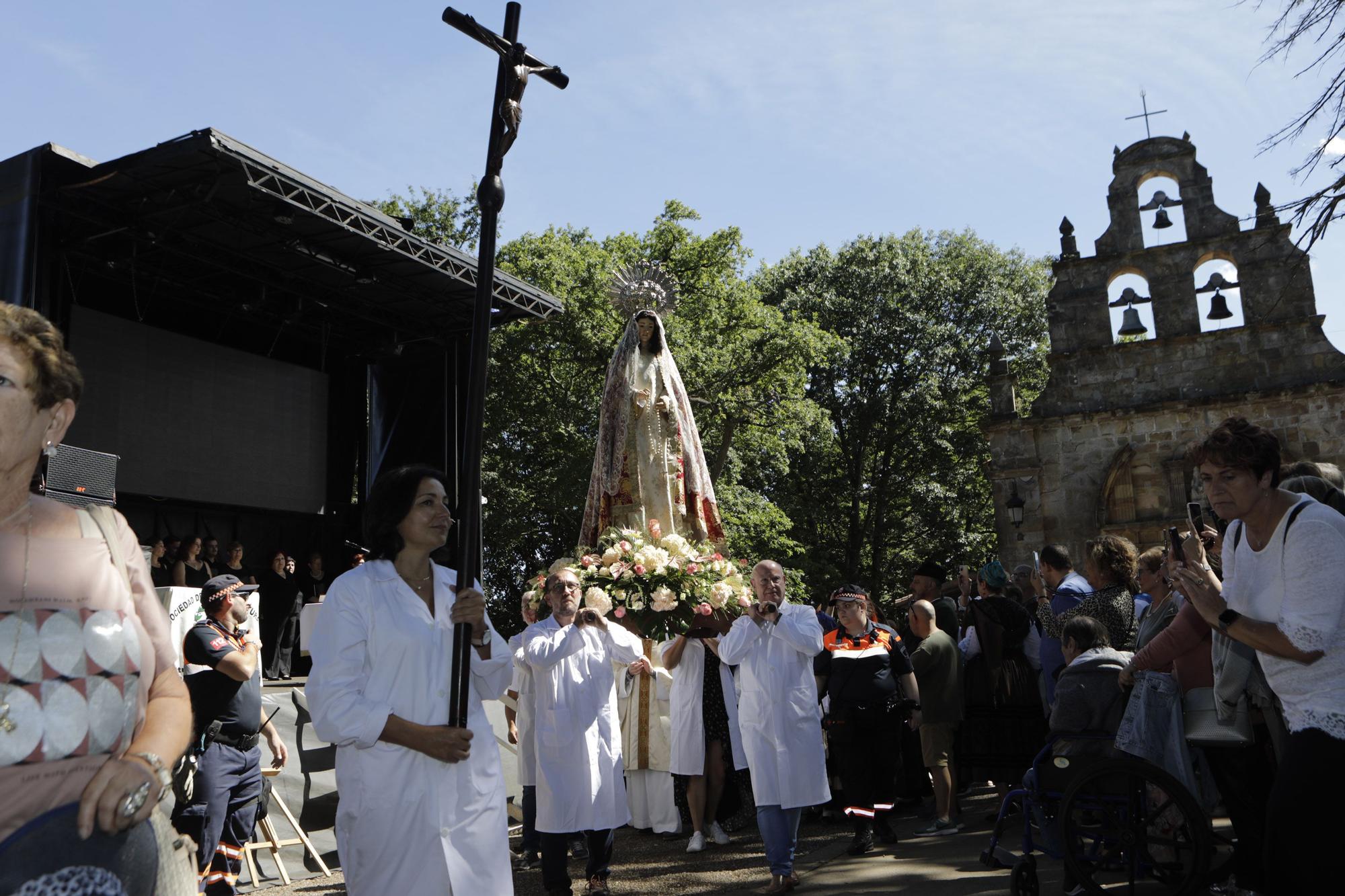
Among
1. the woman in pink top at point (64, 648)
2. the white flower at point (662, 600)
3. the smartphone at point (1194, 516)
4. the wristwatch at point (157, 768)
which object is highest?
the smartphone at point (1194, 516)

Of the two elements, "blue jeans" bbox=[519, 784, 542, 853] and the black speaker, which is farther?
the black speaker

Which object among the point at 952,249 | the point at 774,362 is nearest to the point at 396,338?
the point at 774,362

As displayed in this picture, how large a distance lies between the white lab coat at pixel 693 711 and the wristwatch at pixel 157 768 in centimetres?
651

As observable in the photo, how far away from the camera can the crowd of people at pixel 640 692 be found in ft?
6.16

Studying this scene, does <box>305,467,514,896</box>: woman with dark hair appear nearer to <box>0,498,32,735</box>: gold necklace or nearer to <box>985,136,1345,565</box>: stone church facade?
<box>0,498,32,735</box>: gold necklace

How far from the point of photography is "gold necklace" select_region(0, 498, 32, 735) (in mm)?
1746

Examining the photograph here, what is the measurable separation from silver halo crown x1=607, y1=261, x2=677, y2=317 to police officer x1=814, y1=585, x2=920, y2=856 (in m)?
3.72

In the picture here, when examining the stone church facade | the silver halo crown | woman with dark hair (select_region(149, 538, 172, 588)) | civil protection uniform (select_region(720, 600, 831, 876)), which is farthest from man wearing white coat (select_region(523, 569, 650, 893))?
the stone church facade

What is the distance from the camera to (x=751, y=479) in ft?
101

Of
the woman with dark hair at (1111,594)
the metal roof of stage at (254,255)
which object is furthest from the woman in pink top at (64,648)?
the metal roof of stage at (254,255)

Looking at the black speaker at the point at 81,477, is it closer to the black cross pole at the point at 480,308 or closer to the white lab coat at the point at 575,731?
the white lab coat at the point at 575,731

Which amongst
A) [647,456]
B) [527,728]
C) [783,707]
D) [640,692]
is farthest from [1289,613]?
[647,456]

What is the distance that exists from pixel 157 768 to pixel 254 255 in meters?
12.8

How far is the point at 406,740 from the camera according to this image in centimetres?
331
